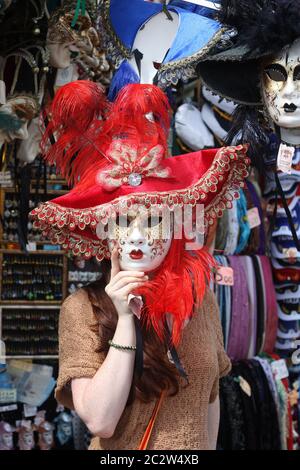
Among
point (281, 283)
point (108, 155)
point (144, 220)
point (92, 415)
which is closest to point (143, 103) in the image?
point (108, 155)

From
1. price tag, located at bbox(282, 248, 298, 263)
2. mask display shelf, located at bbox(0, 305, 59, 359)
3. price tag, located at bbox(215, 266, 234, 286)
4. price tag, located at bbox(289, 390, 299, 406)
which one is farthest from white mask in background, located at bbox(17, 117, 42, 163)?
price tag, located at bbox(289, 390, 299, 406)

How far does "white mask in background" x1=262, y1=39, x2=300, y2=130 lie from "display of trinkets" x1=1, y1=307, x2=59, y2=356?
1419 millimetres

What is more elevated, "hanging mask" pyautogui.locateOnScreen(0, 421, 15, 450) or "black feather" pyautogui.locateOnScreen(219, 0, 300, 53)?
"black feather" pyautogui.locateOnScreen(219, 0, 300, 53)

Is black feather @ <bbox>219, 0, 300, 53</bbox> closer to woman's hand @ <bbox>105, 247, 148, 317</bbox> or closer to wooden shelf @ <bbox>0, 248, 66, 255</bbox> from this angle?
woman's hand @ <bbox>105, 247, 148, 317</bbox>

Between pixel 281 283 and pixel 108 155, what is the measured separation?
1744mm

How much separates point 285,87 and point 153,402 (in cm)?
84

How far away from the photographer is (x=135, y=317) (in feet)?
4.82

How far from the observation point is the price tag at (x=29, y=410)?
2.59 meters

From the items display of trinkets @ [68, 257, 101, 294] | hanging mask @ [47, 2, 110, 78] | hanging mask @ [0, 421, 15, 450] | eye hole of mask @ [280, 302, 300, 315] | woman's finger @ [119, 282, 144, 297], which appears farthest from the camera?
eye hole of mask @ [280, 302, 300, 315]

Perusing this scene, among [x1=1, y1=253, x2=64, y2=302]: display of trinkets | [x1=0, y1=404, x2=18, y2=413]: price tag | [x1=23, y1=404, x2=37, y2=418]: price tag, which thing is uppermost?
[x1=1, y1=253, x2=64, y2=302]: display of trinkets

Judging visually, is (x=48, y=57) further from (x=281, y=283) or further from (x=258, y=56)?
(x=281, y=283)

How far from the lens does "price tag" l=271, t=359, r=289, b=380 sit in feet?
9.42

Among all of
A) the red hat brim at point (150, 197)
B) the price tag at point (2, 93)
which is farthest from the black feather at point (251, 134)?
the price tag at point (2, 93)
